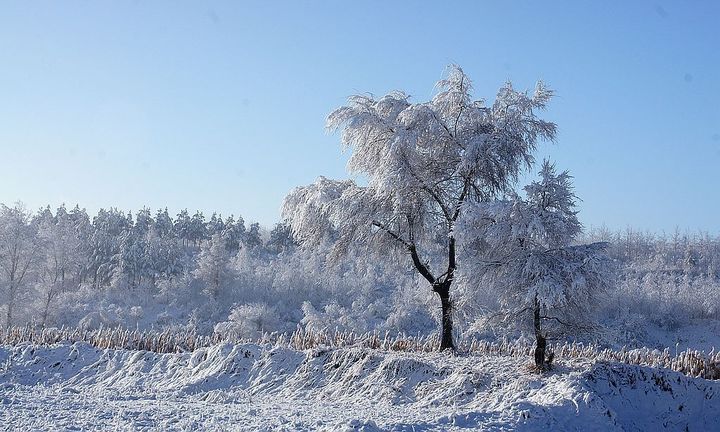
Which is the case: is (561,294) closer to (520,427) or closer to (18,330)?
(520,427)

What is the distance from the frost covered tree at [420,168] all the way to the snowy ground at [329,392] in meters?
3.72

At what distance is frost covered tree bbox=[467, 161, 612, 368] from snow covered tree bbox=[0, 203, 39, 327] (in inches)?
1454

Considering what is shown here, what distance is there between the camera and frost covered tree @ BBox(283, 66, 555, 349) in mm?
14781

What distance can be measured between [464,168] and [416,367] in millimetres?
5432

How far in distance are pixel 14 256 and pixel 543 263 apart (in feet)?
128

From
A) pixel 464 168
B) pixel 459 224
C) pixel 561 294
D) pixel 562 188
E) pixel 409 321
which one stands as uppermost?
pixel 464 168

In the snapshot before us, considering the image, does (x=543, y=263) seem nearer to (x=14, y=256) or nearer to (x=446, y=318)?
(x=446, y=318)

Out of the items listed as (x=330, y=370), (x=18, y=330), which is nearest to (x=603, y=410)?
(x=330, y=370)

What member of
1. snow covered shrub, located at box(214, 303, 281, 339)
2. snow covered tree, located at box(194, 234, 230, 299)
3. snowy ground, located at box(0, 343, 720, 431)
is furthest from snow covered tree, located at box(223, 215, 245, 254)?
snowy ground, located at box(0, 343, 720, 431)

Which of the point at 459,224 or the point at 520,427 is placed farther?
the point at 459,224

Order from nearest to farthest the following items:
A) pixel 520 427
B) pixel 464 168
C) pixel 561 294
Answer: pixel 520 427 → pixel 561 294 → pixel 464 168

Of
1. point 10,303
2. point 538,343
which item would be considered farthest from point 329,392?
point 10,303

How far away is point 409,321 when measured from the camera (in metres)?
61.1

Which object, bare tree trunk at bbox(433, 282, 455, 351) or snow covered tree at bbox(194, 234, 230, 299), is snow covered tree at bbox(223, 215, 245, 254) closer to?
snow covered tree at bbox(194, 234, 230, 299)
